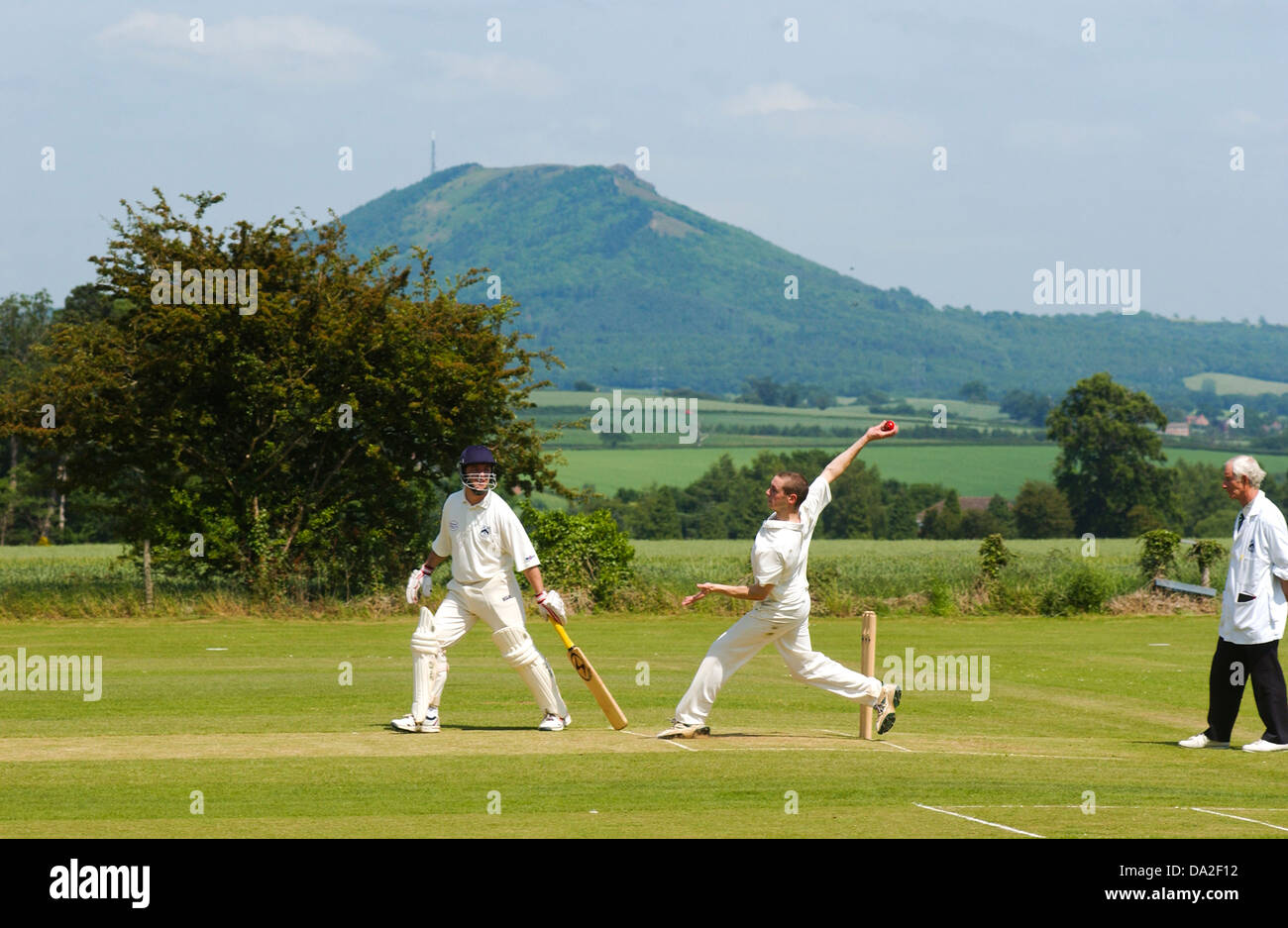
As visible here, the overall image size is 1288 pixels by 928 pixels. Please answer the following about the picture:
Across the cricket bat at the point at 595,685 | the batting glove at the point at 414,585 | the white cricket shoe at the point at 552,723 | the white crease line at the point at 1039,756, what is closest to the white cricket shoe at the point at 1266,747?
the white crease line at the point at 1039,756

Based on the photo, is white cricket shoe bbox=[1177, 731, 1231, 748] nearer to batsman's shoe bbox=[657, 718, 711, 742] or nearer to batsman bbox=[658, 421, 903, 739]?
batsman bbox=[658, 421, 903, 739]

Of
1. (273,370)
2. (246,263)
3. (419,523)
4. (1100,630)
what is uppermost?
(246,263)

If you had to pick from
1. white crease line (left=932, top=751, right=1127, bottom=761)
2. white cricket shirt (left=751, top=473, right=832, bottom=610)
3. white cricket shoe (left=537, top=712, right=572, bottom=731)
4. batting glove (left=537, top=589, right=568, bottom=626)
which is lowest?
white crease line (left=932, top=751, right=1127, bottom=761)

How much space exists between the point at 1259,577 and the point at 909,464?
492 feet

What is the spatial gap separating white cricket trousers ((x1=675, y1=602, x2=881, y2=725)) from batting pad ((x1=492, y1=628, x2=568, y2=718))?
1273 millimetres

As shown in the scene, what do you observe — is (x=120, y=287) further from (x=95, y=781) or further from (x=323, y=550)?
(x=95, y=781)

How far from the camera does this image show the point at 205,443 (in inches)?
1302

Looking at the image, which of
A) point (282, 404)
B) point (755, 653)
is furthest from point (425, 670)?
point (282, 404)

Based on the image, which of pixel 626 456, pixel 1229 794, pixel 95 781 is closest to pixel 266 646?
pixel 95 781

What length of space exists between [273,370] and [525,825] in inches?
972

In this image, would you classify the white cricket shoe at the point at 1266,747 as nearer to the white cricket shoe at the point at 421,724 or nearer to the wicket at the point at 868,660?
the wicket at the point at 868,660

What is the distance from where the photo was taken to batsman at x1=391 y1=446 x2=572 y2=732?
13062 millimetres

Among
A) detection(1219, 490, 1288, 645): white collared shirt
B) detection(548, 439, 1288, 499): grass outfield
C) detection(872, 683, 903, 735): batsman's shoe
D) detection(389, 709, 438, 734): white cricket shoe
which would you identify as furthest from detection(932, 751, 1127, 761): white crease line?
detection(548, 439, 1288, 499): grass outfield

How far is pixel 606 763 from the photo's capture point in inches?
453
